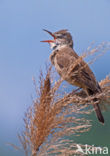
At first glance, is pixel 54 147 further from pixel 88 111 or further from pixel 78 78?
pixel 78 78

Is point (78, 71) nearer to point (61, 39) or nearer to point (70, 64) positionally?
point (70, 64)

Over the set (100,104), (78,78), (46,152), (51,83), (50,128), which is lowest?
(46,152)

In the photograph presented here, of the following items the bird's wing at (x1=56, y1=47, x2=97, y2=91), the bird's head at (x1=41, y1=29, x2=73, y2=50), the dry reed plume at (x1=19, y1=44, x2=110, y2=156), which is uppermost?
the bird's head at (x1=41, y1=29, x2=73, y2=50)

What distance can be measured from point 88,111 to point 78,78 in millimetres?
1063

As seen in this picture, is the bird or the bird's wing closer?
the bird

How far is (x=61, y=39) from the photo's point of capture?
3727 mm

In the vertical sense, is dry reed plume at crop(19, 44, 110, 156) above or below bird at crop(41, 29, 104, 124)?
below

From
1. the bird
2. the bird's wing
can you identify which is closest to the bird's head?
the bird

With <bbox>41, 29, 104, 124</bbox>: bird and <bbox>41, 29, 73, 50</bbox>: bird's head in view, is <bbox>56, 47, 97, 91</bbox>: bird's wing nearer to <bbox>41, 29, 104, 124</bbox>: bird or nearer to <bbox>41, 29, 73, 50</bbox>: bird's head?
<bbox>41, 29, 104, 124</bbox>: bird

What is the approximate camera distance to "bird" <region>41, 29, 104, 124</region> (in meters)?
2.82

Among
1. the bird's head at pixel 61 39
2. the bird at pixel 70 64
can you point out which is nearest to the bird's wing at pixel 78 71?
the bird at pixel 70 64

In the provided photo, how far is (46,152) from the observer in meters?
1.94

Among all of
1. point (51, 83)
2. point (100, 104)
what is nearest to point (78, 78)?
point (100, 104)

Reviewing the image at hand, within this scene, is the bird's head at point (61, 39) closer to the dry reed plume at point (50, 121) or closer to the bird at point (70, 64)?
the bird at point (70, 64)
